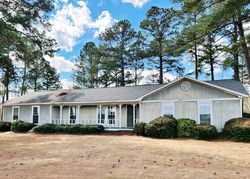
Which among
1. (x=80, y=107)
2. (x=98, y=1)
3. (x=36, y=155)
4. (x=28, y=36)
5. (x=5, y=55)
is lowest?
(x=36, y=155)

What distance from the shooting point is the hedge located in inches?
979

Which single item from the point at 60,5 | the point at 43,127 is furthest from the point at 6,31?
the point at 43,127

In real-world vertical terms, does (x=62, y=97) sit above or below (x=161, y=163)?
above

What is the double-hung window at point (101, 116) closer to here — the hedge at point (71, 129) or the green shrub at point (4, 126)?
the hedge at point (71, 129)

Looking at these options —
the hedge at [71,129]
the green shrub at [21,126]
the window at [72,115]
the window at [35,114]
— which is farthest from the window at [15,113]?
the window at [72,115]

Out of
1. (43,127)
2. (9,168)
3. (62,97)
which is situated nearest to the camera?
(9,168)

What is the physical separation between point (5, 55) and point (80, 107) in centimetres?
880

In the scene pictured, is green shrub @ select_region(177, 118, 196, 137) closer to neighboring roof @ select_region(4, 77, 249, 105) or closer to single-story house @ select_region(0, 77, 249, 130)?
single-story house @ select_region(0, 77, 249, 130)

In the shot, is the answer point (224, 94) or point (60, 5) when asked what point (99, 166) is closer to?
point (224, 94)

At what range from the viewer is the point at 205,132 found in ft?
62.3

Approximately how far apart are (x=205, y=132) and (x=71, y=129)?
11.8 metres

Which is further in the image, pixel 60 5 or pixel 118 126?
pixel 118 126

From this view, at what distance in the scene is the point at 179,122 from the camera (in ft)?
68.2

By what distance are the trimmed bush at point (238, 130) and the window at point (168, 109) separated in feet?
14.8
